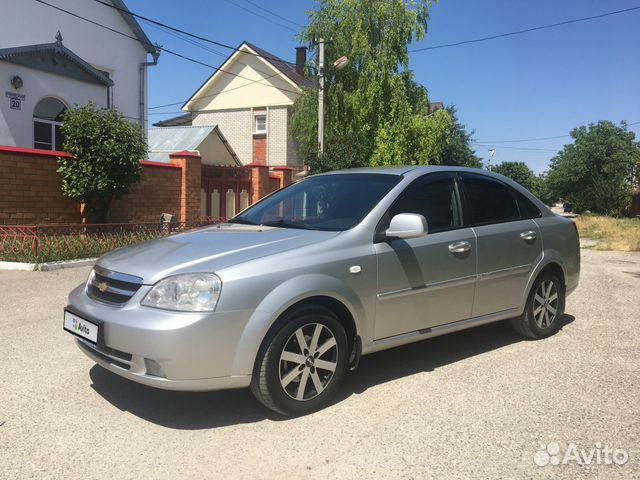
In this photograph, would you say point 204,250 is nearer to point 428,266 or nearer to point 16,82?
point 428,266

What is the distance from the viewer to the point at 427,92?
73.0 feet

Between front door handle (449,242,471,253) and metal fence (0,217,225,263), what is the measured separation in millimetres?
5164

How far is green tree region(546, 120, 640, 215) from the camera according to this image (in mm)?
41875

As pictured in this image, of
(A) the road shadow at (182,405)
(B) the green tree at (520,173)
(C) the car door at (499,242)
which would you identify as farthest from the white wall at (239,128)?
(B) the green tree at (520,173)

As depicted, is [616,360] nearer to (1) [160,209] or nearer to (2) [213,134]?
(1) [160,209]

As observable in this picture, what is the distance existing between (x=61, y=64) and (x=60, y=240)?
23.7 feet

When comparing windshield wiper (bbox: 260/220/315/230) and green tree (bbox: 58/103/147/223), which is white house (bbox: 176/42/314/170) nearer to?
green tree (bbox: 58/103/147/223)

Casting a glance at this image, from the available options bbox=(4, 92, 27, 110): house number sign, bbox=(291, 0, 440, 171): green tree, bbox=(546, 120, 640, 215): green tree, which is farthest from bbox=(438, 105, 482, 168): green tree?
bbox=(4, 92, 27, 110): house number sign

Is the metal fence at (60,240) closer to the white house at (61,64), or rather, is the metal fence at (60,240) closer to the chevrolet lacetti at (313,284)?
the white house at (61,64)

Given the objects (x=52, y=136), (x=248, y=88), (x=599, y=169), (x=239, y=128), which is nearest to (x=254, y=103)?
(x=248, y=88)

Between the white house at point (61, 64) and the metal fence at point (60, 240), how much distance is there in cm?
319

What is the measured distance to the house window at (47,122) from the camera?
14.5 metres

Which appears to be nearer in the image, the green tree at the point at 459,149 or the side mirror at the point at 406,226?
the side mirror at the point at 406,226

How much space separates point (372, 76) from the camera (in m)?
20.7
